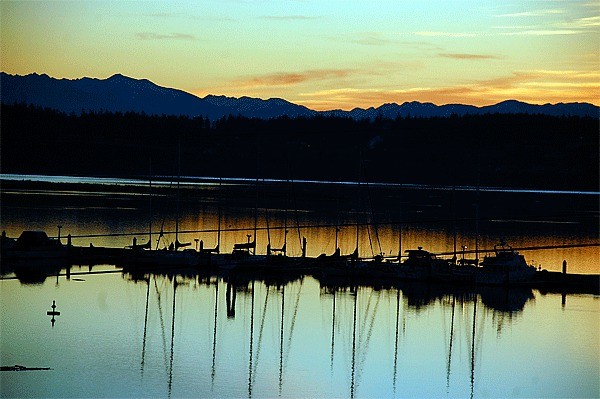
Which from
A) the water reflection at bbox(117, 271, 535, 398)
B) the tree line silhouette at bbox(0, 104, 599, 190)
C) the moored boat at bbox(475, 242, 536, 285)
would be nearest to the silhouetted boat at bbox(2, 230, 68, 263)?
the water reflection at bbox(117, 271, 535, 398)

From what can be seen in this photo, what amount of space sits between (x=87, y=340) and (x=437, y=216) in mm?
59081

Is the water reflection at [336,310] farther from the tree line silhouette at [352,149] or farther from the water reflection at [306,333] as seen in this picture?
the tree line silhouette at [352,149]

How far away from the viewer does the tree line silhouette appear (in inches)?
6570

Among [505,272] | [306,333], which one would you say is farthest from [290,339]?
[505,272]

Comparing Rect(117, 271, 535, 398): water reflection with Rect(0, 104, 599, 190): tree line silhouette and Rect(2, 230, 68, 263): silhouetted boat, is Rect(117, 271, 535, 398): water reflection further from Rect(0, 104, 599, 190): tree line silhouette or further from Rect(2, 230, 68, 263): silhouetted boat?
Rect(0, 104, 599, 190): tree line silhouette

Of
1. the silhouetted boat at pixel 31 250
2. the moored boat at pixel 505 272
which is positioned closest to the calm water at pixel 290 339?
the moored boat at pixel 505 272

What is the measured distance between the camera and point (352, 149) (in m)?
196

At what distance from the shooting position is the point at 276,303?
41688 millimetres

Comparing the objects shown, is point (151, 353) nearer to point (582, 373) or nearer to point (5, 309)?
point (5, 309)

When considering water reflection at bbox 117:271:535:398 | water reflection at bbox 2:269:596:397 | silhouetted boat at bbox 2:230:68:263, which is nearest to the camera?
water reflection at bbox 2:269:596:397

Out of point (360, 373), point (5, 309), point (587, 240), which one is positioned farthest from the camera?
point (587, 240)

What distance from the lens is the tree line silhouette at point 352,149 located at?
167 m

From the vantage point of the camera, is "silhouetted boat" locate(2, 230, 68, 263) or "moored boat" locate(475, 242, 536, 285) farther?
"silhouetted boat" locate(2, 230, 68, 263)

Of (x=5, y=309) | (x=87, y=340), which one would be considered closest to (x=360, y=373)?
(x=87, y=340)
